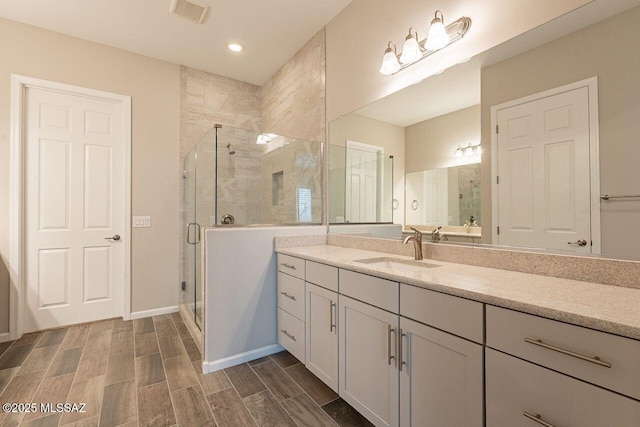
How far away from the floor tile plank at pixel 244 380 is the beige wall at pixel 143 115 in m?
1.71

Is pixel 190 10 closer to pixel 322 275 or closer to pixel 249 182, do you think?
pixel 249 182

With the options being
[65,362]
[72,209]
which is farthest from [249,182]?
[65,362]

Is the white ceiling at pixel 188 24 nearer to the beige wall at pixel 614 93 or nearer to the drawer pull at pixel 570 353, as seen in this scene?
the beige wall at pixel 614 93

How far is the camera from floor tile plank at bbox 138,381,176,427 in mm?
1567

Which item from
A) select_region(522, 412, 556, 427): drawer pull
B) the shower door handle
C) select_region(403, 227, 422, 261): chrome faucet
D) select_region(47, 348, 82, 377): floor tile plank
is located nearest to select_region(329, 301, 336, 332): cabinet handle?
select_region(403, 227, 422, 261): chrome faucet

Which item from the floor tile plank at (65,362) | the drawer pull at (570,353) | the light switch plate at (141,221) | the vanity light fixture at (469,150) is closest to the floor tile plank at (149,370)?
the floor tile plank at (65,362)

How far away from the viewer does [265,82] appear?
12.8ft

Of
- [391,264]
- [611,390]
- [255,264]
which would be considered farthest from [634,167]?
[255,264]

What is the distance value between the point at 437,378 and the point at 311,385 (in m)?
1.03

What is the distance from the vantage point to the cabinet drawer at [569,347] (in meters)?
0.73

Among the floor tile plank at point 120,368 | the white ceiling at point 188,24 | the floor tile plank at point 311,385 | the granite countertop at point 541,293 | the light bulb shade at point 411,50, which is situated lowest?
the floor tile plank at point 120,368

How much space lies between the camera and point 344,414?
1623 millimetres

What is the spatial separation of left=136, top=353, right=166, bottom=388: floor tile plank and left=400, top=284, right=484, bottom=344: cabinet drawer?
180 cm

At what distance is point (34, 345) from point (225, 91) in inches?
128
